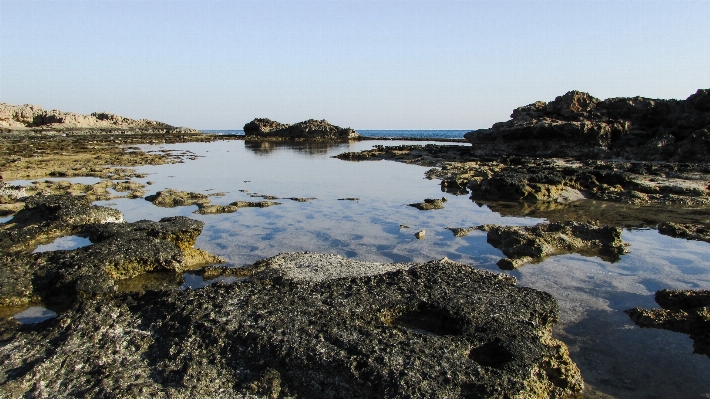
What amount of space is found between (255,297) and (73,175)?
17.0 metres

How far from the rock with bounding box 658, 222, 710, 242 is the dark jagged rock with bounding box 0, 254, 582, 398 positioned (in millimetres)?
6548

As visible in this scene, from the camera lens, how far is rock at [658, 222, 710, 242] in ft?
31.4

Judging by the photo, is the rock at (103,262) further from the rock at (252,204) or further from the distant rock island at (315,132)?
the distant rock island at (315,132)

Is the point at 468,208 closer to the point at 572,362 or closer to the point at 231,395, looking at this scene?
the point at 572,362

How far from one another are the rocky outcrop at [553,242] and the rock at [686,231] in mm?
1937

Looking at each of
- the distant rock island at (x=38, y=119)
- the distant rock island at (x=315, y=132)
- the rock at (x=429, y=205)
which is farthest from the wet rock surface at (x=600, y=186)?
the distant rock island at (x=38, y=119)

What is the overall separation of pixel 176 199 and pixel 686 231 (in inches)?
526

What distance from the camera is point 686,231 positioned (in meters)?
9.86

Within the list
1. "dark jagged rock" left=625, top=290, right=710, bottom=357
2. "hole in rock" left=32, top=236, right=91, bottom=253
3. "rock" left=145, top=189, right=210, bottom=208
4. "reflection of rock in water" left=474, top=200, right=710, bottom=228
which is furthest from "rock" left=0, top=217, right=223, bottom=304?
"reflection of rock in water" left=474, top=200, right=710, bottom=228

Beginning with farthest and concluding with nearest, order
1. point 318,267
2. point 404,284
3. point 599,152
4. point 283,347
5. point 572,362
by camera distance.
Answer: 1. point 599,152
2. point 318,267
3. point 404,284
4. point 572,362
5. point 283,347

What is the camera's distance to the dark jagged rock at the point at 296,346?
3.65 m

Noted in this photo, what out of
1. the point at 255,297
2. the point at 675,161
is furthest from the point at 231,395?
the point at 675,161

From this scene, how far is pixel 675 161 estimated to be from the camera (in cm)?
2347

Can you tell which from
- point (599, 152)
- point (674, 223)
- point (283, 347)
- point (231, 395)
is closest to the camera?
point (231, 395)
